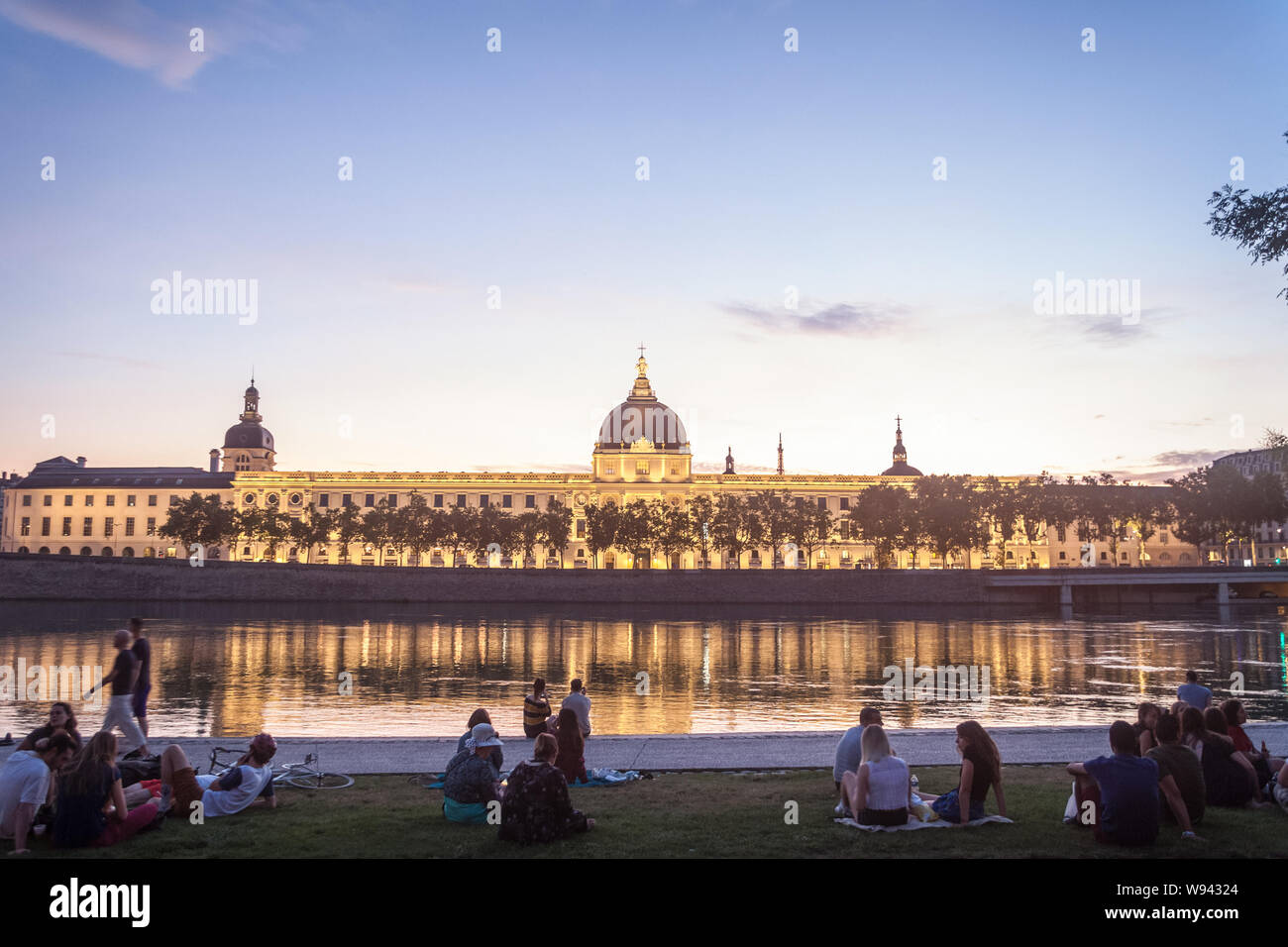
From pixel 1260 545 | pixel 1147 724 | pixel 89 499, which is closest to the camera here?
pixel 1147 724

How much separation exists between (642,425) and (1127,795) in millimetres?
160625

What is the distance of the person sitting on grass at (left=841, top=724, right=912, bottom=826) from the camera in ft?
41.9

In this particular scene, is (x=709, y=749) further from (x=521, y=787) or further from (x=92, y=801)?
(x=92, y=801)

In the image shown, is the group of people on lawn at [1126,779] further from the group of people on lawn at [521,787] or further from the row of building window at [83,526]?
the row of building window at [83,526]

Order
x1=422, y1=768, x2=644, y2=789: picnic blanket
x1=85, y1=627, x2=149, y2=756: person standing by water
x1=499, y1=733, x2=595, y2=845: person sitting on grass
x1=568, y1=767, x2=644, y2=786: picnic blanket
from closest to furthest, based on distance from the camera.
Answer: x1=499, y1=733, x2=595, y2=845: person sitting on grass, x1=422, y1=768, x2=644, y2=789: picnic blanket, x1=568, y1=767, x2=644, y2=786: picnic blanket, x1=85, y1=627, x2=149, y2=756: person standing by water

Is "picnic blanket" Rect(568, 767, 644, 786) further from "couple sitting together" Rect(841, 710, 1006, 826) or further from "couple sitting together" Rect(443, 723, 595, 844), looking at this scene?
"couple sitting together" Rect(841, 710, 1006, 826)

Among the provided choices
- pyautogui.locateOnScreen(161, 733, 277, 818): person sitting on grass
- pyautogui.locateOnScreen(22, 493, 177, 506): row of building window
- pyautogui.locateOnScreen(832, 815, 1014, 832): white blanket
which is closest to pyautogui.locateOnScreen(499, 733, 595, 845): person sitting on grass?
pyautogui.locateOnScreen(832, 815, 1014, 832): white blanket

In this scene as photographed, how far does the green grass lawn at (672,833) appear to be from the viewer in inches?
462

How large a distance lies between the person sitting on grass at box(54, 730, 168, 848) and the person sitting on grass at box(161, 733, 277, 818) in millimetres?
1156

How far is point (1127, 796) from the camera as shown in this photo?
11742 millimetres

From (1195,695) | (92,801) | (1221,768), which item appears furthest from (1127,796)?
(92,801)
